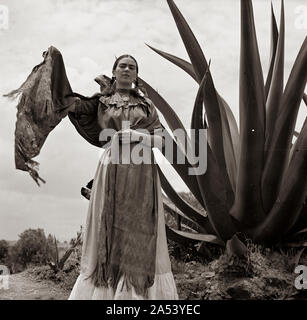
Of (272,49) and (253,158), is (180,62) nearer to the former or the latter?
(272,49)

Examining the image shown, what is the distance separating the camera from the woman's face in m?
1.99

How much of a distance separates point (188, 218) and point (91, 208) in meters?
1.71

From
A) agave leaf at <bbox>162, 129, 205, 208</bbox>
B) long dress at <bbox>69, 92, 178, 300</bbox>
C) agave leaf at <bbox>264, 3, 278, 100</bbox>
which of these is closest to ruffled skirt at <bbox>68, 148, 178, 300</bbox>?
long dress at <bbox>69, 92, 178, 300</bbox>

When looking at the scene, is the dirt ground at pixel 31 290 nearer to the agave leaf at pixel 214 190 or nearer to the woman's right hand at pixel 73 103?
the agave leaf at pixel 214 190

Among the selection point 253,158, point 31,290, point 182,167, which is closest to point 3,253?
point 31,290

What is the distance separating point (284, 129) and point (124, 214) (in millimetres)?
1334

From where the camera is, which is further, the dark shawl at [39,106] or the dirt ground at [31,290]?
the dirt ground at [31,290]

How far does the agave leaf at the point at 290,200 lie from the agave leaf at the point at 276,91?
0.41ft

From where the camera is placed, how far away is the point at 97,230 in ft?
6.28

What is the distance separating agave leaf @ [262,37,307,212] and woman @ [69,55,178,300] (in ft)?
3.57

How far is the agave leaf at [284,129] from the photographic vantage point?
2701mm

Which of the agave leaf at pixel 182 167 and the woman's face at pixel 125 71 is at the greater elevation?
the woman's face at pixel 125 71
